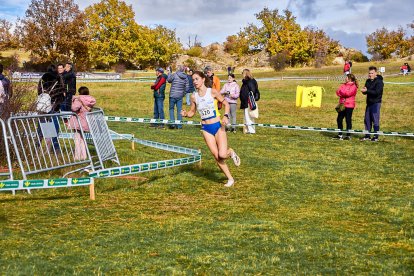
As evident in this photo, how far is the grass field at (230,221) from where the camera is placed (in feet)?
16.7

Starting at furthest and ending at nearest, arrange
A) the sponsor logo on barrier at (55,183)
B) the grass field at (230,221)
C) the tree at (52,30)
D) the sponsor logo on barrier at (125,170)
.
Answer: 1. the tree at (52,30)
2. the sponsor logo on barrier at (125,170)
3. the sponsor logo on barrier at (55,183)
4. the grass field at (230,221)

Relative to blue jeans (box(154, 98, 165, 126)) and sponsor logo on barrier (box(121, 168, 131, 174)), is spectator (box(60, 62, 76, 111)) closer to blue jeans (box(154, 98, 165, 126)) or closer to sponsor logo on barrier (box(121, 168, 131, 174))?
sponsor logo on barrier (box(121, 168, 131, 174))

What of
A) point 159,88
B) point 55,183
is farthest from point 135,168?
point 159,88

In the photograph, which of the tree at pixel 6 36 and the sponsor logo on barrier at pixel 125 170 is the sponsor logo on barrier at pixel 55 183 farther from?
the tree at pixel 6 36

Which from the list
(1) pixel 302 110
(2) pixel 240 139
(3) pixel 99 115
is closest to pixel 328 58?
(1) pixel 302 110

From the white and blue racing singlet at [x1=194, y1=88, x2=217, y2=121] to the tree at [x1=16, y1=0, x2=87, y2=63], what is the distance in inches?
2501

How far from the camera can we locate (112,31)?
259ft

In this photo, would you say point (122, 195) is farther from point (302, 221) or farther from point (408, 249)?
point (408, 249)

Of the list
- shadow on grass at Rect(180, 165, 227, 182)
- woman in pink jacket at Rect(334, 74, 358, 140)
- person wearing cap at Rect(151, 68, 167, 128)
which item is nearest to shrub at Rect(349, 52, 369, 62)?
person wearing cap at Rect(151, 68, 167, 128)

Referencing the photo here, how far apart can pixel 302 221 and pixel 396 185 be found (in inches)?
120

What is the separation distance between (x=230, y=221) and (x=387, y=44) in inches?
3997

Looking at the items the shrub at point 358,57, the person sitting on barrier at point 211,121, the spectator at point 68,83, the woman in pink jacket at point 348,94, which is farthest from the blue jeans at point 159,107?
the shrub at point 358,57

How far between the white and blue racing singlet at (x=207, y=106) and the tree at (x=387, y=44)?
9402 cm

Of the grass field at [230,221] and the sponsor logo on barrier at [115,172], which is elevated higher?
the sponsor logo on barrier at [115,172]
